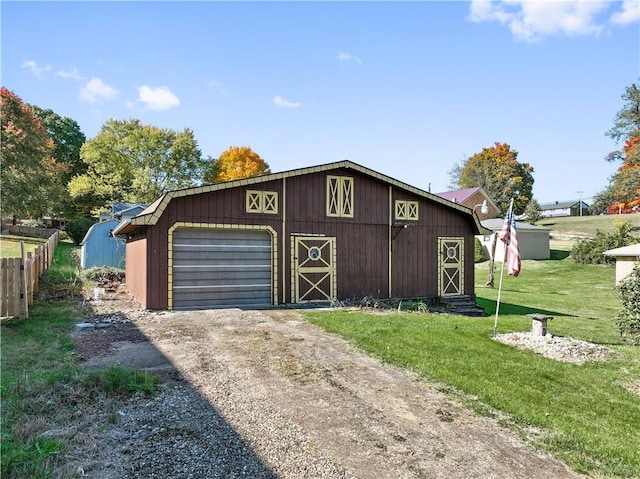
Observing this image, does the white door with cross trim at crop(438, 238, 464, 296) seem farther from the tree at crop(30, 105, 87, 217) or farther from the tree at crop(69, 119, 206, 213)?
the tree at crop(30, 105, 87, 217)

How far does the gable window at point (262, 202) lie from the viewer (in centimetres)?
1127

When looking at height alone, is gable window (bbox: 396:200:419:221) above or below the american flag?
above

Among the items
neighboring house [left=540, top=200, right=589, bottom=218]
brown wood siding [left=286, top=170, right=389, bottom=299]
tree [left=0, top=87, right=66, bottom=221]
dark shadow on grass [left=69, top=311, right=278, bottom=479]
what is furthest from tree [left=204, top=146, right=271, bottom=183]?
neighboring house [left=540, top=200, right=589, bottom=218]

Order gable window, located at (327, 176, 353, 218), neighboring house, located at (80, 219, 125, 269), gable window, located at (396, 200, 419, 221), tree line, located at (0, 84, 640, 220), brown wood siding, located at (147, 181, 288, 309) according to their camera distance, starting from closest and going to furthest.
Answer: brown wood siding, located at (147, 181, 288, 309), gable window, located at (327, 176, 353, 218), gable window, located at (396, 200, 419, 221), neighboring house, located at (80, 219, 125, 269), tree line, located at (0, 84, 640, 220)

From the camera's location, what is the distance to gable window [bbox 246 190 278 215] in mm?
→ 11273

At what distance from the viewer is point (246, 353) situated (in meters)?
6.32

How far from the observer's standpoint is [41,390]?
4.39 metres

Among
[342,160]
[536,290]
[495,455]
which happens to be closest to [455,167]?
[536,290]

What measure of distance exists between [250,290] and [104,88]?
10.7 m

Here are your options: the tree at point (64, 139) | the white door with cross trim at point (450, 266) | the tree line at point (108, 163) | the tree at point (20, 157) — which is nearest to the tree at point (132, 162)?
the tree line at point (108, 163)

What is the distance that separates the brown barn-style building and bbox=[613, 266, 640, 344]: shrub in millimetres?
5778

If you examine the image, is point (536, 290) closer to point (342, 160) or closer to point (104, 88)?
point (342, 160)

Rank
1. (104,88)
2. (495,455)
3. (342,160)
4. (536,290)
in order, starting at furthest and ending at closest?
(536,290) < (104,88) < (342,160) < (495,455)

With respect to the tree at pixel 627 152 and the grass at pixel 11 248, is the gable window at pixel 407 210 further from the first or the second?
the tree at pixel 627 152
